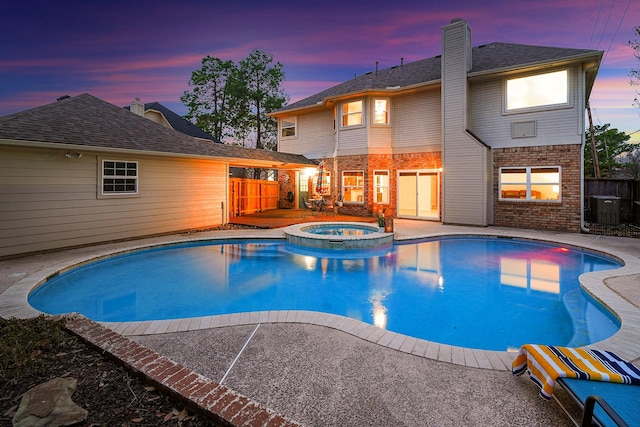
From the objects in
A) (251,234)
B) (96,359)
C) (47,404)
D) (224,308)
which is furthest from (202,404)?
(251,234)

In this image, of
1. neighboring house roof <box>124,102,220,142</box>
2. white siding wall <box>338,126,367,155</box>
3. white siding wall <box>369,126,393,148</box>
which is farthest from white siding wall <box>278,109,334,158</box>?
neighboring house roof <box>124,102,220,142</box>

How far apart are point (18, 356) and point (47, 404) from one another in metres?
0.99

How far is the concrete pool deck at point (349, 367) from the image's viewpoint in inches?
89.4

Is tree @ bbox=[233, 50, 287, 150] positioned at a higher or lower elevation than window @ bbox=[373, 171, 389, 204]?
higher

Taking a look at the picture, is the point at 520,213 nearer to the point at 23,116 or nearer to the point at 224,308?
the point at 224,308

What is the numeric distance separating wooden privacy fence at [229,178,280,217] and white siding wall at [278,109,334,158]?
8.62 feet

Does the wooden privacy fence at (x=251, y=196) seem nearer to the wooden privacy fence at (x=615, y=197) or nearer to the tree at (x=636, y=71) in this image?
the wooden privacy fence at (x=615, y=197)

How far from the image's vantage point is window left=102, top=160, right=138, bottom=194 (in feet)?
29.9

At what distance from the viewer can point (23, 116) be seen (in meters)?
8.05

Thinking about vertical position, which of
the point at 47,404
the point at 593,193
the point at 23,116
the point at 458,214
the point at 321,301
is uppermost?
the point at 23,116

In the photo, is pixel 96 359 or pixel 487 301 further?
pixel 487 301

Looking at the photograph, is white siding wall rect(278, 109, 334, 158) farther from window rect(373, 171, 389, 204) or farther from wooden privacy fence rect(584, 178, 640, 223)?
wooden privacy fence rect(584, 178, 640, 223)

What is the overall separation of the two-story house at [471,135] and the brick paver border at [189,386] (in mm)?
11775

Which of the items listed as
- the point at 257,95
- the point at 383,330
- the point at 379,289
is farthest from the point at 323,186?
the point at 257,95
